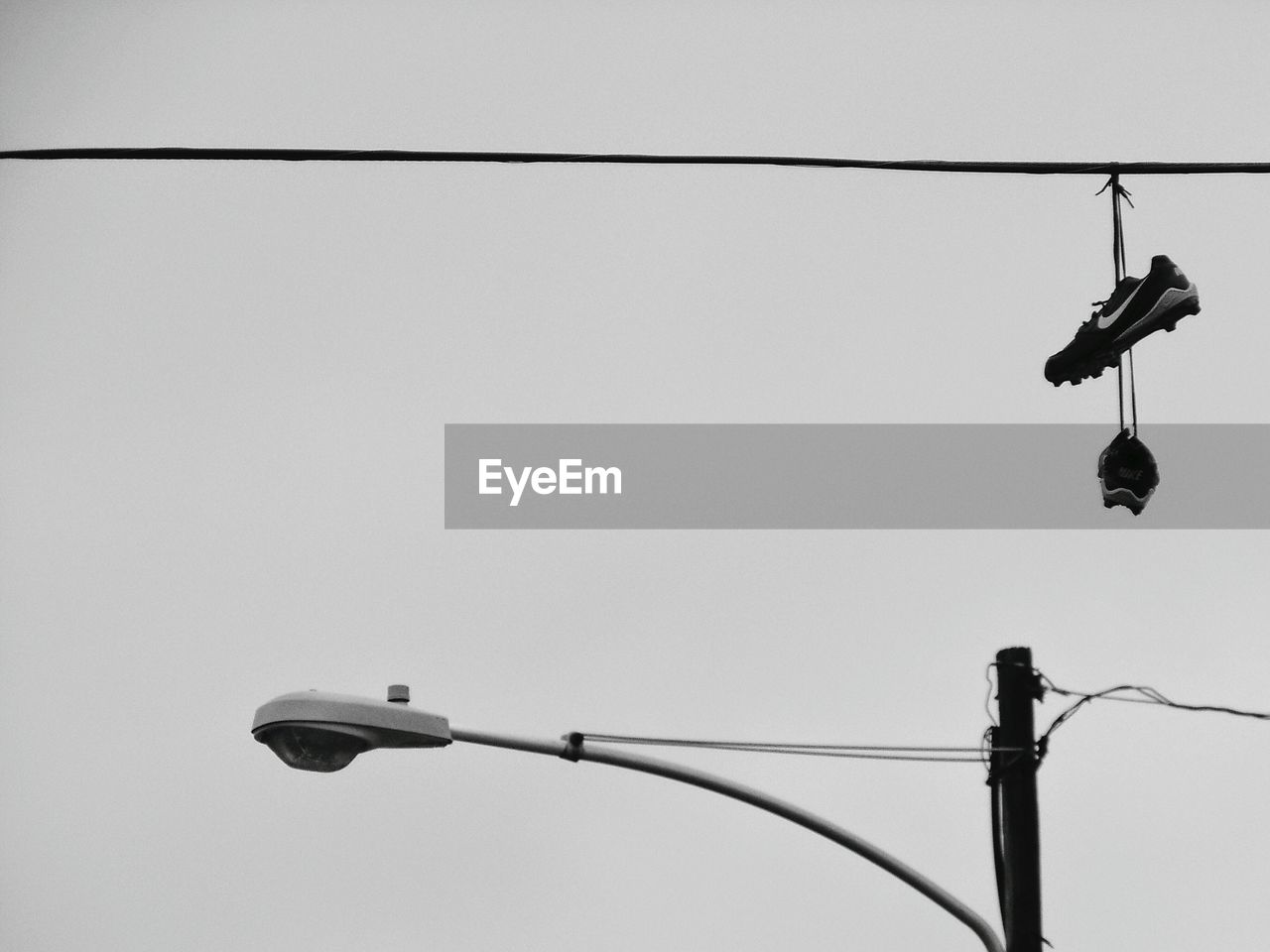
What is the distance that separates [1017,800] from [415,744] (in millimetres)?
2169

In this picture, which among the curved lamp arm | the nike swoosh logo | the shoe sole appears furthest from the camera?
the nike swoosh logo

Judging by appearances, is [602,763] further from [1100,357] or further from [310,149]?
[1100,357]

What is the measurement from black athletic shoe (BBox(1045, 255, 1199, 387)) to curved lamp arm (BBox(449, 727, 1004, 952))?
2.81 m

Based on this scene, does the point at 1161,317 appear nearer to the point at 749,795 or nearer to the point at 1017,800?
the point at 1017,800

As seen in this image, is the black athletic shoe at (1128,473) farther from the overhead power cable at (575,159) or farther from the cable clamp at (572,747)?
the cable clamp at (572,747)

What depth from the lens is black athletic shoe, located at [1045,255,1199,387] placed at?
25.7ft

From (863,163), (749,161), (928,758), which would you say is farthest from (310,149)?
(928,758)

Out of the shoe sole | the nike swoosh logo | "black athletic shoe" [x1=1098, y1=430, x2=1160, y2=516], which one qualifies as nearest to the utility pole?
"black athletic shoe" [x1=1098, y1=430, x2=1160, y2=516]

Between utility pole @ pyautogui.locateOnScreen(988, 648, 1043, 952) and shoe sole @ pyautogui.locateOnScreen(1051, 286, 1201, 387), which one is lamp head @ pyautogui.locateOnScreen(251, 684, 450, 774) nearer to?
utility pole @ pyautogui.locateOnScreen(988, 648, 1043, 952)

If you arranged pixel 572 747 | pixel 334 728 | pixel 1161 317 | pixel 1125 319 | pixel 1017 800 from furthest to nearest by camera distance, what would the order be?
1. pixel 1125 319
2. pixel 1161 317
3. pixel 1017 800
4. pixel 572 747
5. pixel 334 728

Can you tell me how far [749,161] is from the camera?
723cm

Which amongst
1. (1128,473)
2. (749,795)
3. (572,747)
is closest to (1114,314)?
(1128,473)

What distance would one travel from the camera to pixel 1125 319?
8016mm

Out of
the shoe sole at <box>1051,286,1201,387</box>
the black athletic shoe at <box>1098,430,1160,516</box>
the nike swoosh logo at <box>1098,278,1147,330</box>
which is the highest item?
the nike swoosh logo at <box>1098,278,1147,330</box>
